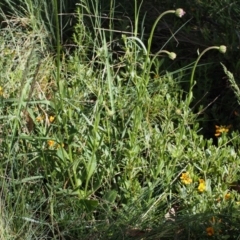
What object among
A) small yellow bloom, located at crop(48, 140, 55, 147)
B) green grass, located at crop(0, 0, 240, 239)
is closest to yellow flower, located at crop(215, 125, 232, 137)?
green grass, located at crop(0, 0, 240, 239)

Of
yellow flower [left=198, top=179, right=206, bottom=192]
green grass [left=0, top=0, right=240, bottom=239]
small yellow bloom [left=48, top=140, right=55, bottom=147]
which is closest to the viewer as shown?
green grass [left=0, top=0, right=240, bottom=239]

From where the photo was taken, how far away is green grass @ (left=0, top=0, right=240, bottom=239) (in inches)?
105

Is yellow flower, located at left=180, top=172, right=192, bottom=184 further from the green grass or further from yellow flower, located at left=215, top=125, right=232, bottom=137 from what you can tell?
yellow flower, located at left=215, top=125, right=232, bottom=137

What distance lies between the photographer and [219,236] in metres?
2.65

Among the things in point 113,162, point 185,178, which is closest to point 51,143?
point 113,162

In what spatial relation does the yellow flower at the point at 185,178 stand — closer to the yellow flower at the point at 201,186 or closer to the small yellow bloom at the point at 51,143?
the yellow flower at the point at 201,186

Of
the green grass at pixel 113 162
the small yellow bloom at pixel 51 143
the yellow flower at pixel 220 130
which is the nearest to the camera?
the green grass at pixel 113 162

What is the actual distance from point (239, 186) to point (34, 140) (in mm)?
976

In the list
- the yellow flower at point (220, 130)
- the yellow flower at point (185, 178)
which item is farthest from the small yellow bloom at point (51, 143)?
the yellow flower at point (220, 130)

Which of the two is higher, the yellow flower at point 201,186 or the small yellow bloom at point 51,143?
the small yellow bloom at point 51,143

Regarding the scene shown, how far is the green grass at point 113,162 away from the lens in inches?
105

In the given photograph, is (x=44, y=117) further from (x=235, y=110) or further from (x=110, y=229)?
(x=235, y=110)

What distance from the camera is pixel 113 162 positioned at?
2.94 m

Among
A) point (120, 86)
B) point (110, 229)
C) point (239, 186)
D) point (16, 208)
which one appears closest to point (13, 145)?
point (16, 208)
